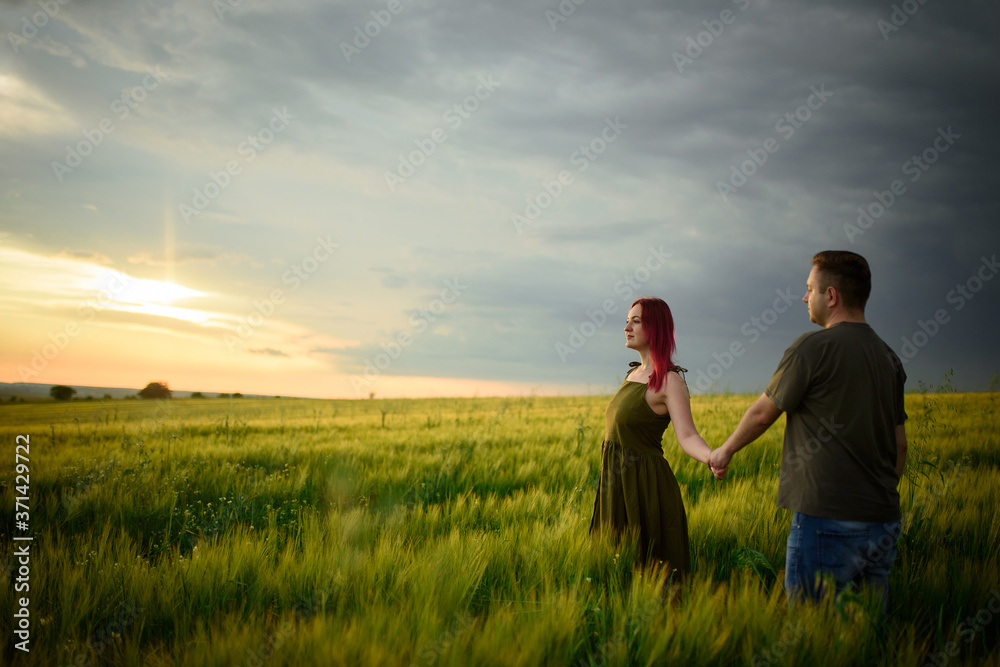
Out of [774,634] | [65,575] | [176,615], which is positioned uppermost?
[774,634]

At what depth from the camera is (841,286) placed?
3.06 metres

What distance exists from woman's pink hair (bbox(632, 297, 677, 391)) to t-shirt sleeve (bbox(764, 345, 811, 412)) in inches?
33.6

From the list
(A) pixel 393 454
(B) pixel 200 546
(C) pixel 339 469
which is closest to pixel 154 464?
(C) pixel 339 469

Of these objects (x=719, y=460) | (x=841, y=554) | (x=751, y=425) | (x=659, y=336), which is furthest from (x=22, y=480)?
(x=841, y=554)

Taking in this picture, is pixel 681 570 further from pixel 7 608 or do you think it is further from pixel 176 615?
pixel 7 608

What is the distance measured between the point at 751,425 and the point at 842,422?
0.50 meters

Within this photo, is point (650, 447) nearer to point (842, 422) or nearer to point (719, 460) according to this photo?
point (719, 460)

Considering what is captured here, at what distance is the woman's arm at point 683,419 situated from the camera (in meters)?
3.56

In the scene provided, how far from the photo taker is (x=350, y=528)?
14.8 ft

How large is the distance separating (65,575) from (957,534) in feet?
24.1

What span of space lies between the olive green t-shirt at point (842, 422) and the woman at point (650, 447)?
0.74 m

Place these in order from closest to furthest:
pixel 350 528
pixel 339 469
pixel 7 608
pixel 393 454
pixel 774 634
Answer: pixel 774 634, pixel 7 608, pixel 350 528, pixel 339 469, pixel 393 454

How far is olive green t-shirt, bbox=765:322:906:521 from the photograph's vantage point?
9.37 feet

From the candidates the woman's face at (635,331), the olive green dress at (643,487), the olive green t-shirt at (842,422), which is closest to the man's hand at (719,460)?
the olive green dress at (643,487)
